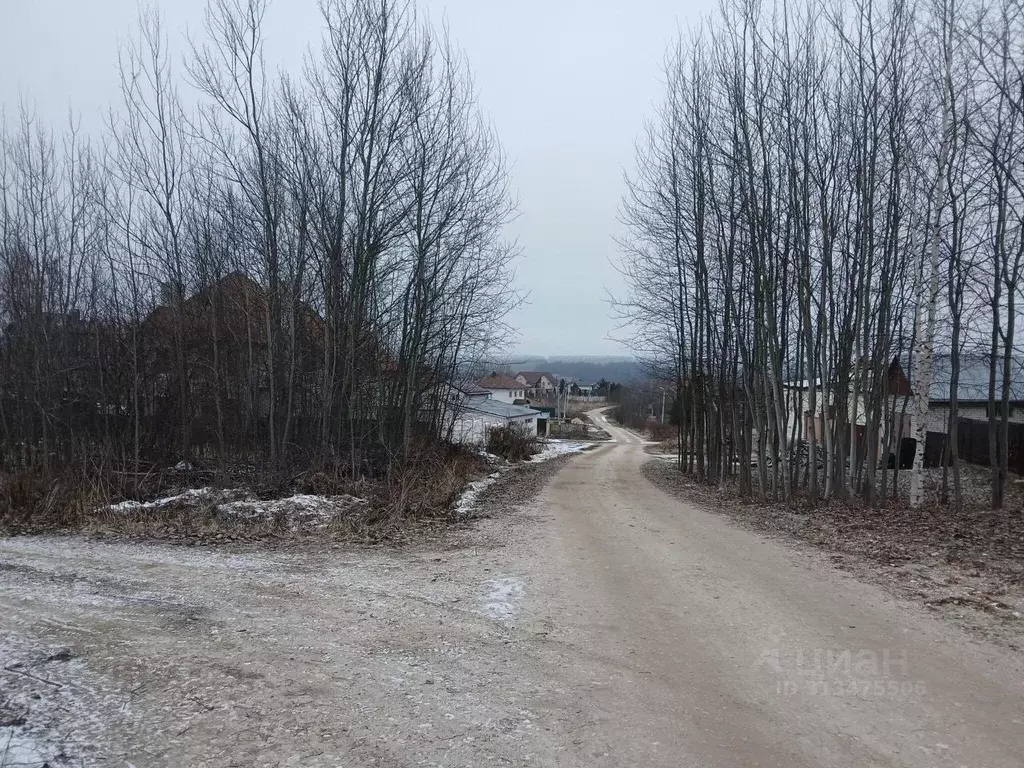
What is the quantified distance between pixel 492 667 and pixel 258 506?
7893mm

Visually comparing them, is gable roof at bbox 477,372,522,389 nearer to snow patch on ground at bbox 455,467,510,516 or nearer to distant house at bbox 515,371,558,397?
distant house at bbox 515,371,558,397

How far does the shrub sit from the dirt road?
846 inches

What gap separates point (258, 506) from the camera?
37.7 ft

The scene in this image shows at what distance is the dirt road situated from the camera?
3617 millimetres

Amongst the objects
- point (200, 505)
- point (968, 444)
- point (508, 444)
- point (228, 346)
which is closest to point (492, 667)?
point (200, 505)

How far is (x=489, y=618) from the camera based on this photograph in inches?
229

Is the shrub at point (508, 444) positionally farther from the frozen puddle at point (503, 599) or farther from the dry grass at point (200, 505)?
the frozen puddle at point (503, 599)

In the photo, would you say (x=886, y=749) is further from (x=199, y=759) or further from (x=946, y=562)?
(x=946, y=562)

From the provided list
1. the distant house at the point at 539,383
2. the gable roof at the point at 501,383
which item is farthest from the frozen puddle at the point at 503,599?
the distant house at the point at 539,383

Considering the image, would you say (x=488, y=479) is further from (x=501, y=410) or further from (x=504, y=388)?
(x=504, y=388)

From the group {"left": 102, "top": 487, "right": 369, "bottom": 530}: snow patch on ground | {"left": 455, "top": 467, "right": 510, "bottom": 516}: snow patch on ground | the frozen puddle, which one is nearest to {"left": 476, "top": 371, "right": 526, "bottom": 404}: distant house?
{"left": 455, "top": 467, "right": 510, "bottom": 516}: snow patch on ground

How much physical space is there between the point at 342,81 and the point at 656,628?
13.4 m

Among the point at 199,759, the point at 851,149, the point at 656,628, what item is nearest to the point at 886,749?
the point at 656,628

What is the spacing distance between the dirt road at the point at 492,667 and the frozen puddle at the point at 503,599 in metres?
0.03
